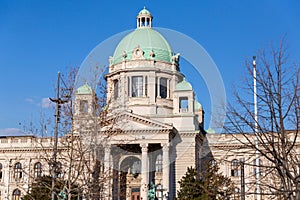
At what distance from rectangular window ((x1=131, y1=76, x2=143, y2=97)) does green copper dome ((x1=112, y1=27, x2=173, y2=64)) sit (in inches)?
135

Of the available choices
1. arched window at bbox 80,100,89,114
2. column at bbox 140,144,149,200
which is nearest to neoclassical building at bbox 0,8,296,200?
column at bbox 140,144,149,200

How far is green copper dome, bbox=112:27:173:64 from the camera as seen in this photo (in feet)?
275

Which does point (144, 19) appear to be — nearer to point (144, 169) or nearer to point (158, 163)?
point (158, 163)

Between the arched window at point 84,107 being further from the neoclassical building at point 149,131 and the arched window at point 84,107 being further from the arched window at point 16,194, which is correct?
the arched window at point 16,194

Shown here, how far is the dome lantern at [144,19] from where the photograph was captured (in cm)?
8944

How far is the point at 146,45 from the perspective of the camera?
84.3 m

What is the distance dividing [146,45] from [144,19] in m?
7.36

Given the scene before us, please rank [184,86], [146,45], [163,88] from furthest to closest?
[146,45]
[163,88]
[184,86]

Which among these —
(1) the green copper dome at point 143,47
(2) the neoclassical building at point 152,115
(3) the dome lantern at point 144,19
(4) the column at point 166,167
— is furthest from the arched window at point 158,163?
(3) the dome lantern at point 144,19

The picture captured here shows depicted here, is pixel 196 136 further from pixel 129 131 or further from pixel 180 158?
pixel 129 131

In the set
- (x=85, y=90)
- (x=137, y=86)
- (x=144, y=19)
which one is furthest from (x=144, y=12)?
(x=85, y=90)

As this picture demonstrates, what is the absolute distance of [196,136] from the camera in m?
76.2

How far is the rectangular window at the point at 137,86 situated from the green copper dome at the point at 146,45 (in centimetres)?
344

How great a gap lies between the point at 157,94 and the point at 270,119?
59742 mm
